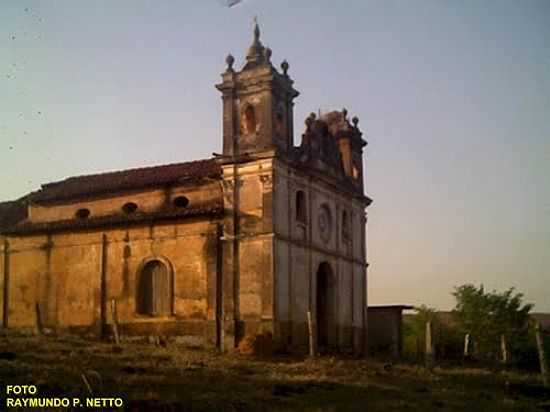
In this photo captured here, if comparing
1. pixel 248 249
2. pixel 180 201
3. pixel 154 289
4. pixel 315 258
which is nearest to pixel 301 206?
pixel 315 258

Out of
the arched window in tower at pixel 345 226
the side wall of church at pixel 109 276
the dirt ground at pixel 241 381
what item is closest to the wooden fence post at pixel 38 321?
the side wall of church at pixel 109 276

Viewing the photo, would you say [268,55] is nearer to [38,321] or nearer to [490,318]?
[38,321]

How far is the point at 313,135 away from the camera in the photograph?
32094 mm

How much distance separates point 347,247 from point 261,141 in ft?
25.5

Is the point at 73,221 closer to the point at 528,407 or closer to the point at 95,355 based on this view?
the point at 95,355

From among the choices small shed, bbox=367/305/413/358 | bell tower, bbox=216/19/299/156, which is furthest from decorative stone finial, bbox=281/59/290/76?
small shed, bbox=367/305/413/358

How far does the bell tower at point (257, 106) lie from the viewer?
2878cm

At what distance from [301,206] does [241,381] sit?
11477mm

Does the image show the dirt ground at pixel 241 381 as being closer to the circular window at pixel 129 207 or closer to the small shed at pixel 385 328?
the circular window at pixel 129 207

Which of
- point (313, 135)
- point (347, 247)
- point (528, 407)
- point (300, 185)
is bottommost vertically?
point (528, 407)

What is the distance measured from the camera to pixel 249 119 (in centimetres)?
2938

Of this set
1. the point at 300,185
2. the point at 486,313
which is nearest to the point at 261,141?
the point at 300,185

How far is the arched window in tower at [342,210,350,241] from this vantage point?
112 feet

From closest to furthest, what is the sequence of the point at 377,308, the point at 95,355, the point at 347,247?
the point at 95,355
the point at 347,247
the point at 377,308
